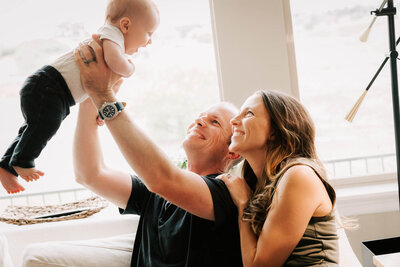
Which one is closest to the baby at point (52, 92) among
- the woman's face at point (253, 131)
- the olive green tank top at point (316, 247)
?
the woman's face at point (253, 131)

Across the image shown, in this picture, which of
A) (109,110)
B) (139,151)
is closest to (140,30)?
(109,110)

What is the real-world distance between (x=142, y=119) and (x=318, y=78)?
125 cm

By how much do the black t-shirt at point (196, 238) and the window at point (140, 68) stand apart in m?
1.36

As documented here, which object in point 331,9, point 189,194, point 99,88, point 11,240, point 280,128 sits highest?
point 331,9

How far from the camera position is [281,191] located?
1357 millimetres

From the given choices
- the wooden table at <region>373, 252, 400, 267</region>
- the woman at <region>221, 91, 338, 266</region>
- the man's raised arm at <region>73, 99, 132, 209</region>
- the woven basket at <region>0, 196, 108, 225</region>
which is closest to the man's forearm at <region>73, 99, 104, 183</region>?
the man's raised arm at <region>73, 99, 132, 209</region>

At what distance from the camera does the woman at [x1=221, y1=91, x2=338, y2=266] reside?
133cm

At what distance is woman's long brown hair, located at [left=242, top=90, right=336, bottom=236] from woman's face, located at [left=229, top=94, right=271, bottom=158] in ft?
0.07

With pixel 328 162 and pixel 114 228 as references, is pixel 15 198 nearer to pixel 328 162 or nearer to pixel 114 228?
pixel 114 228

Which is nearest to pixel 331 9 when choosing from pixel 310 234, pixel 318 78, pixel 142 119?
pixel 318 78

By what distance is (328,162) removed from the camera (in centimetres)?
299

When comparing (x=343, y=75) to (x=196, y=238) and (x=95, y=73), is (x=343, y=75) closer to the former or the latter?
(x=196, y=238)

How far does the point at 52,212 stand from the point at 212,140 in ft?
4.45

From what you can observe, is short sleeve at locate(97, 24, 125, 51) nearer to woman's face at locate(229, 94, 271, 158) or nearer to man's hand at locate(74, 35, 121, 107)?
man's hand at locate(74, 35, 121, 107)
